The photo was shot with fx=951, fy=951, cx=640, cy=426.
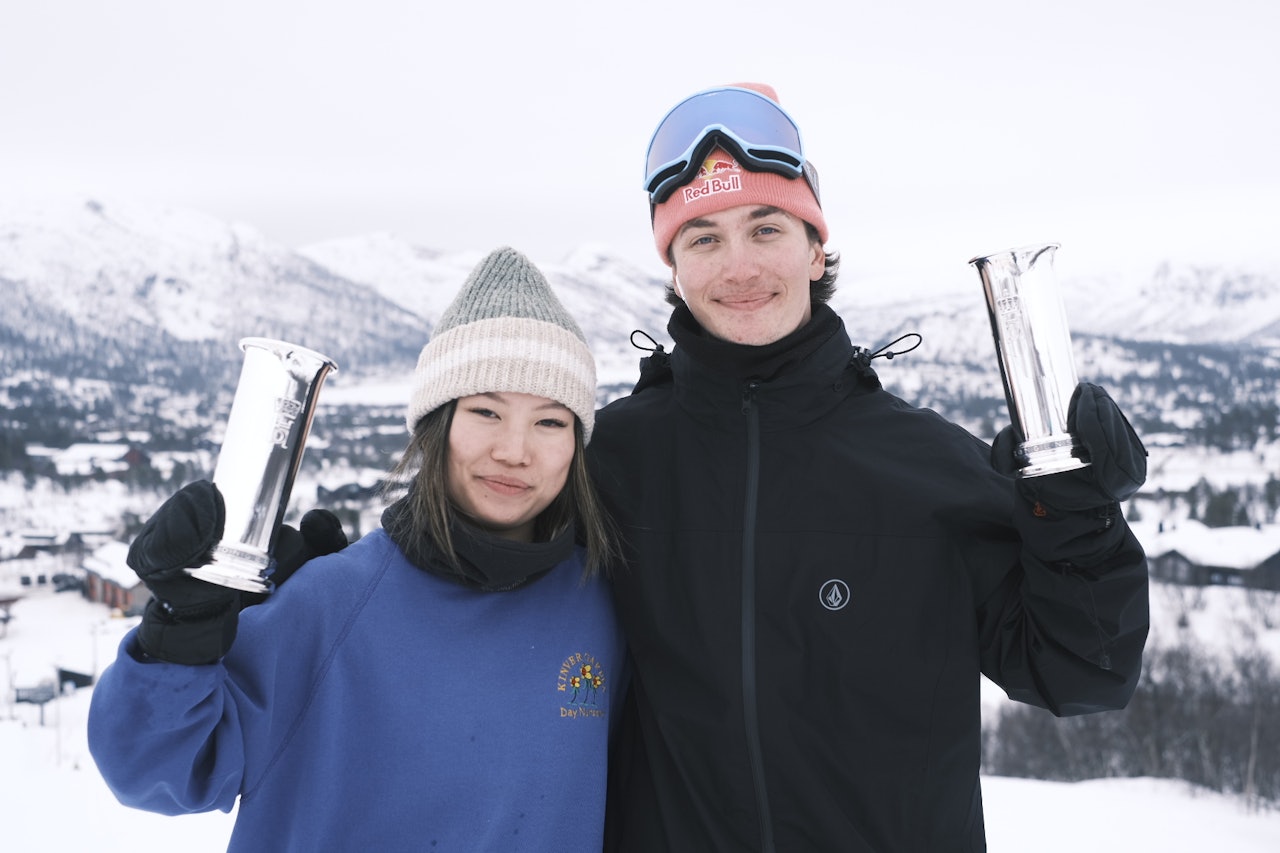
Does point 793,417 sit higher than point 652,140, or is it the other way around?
point 652,140

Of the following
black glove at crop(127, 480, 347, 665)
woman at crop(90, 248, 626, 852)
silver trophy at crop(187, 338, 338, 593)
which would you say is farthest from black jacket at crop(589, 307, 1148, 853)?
black glove at crop(127, 480, 347, 665)

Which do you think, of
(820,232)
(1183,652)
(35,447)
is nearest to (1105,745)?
(1183,652)

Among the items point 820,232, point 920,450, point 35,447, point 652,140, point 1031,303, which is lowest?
point 920,450

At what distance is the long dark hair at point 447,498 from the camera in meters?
2.54

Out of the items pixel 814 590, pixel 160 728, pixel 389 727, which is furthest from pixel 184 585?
pixel 814 590

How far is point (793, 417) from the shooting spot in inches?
108

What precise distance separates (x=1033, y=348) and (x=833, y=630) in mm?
892

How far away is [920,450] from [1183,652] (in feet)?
130

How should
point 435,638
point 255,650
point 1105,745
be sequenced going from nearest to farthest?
point 255,650, point 435,638, point 1105,745

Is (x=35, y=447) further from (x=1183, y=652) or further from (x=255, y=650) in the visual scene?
(x=255, y=650)

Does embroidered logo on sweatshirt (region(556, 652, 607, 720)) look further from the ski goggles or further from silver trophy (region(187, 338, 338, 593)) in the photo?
the ski goggles

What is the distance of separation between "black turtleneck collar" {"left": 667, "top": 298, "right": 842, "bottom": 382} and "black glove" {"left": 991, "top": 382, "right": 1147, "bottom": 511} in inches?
28.9

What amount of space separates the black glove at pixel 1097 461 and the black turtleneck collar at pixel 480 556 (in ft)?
4.03

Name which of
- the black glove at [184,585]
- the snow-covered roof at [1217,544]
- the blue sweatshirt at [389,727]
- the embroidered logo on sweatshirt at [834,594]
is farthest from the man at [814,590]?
the snow-covered roof at [1217,544]
